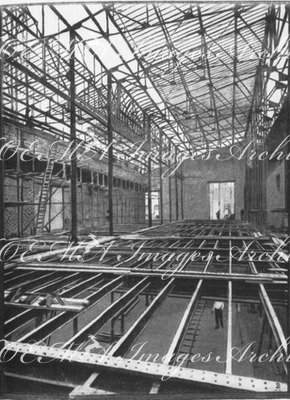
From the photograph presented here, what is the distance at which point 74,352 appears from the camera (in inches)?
99.5

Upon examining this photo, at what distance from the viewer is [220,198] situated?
2827 cm

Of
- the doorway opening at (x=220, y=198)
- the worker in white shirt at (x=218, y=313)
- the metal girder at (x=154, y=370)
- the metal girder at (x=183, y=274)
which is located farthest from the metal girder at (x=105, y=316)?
the doorway opening at (x=220, y=198)

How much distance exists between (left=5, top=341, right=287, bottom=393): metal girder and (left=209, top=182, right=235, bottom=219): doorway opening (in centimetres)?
2620

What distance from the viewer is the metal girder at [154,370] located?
86.1 inches

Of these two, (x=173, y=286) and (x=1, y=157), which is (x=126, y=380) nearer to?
(x=1, y=157)

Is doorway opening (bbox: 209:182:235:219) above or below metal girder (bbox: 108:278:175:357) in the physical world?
above

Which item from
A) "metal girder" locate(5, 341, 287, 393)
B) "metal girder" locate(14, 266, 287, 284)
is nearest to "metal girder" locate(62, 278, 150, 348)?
"metal girder" locate(5, 341, 287, 393)

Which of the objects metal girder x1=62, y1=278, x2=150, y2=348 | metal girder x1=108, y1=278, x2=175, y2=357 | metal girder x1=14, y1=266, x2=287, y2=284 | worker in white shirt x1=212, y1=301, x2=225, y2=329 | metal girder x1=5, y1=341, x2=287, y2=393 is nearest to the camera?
metal girder x1=5, y1=341, x2=287, y2=393

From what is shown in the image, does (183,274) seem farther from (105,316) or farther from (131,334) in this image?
(131,334)

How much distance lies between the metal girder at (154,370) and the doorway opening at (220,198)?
2620 cm

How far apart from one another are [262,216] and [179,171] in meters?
13.9

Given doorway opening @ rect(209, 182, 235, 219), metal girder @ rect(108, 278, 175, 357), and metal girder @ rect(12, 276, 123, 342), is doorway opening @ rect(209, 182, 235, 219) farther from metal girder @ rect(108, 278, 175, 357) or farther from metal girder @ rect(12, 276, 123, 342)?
metal girder @ rect(12, 276, 123, 342)

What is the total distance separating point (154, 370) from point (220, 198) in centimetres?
2684

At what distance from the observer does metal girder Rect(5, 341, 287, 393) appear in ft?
7.17
